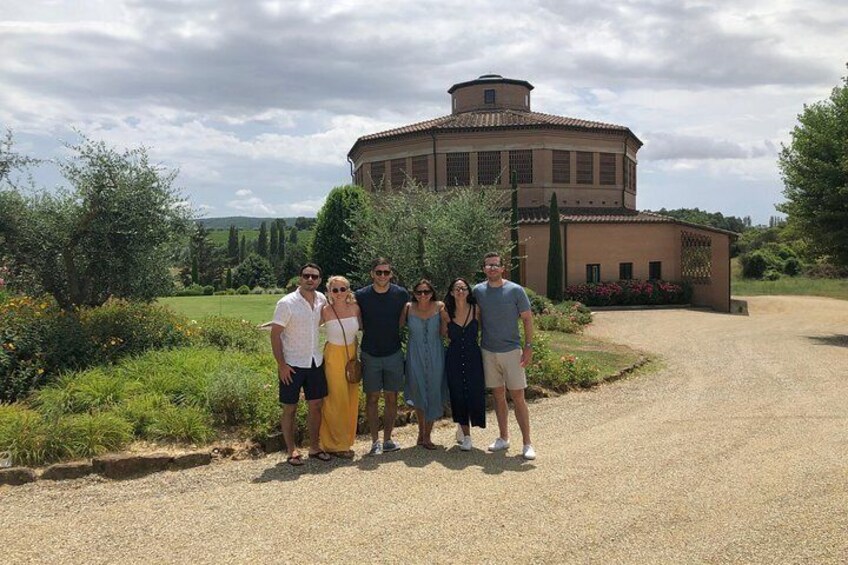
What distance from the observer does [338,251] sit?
27281 mm

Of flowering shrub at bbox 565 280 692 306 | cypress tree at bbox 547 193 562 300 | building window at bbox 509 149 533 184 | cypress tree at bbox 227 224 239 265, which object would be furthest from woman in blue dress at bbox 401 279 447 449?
cypress tree at bbox 227 224 239 265

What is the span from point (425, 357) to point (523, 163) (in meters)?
27.7

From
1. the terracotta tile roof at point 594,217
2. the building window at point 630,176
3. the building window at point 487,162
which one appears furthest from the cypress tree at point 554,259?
the building window at point 630,176

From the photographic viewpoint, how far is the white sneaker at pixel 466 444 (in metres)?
7.58

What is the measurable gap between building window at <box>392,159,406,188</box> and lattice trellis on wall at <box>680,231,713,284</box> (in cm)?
1406

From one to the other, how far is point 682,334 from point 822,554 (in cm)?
1578

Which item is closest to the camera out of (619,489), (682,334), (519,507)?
(519,507)

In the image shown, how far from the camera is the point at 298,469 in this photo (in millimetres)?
7020

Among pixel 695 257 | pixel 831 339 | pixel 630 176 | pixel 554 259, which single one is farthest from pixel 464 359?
pixel 630 176

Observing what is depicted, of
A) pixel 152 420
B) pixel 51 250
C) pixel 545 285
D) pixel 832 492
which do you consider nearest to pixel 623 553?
pixel 832 492

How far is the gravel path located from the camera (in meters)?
4.90

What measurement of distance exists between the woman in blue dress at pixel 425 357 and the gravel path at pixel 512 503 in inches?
21.9

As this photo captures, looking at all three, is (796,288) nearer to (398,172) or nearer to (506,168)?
(506,168)

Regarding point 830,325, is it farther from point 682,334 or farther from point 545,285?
point 545,285
